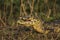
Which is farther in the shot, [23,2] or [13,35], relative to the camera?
[23,2]

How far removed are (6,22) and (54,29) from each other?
4.55 ft

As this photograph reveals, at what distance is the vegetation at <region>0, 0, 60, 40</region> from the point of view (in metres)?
4.03

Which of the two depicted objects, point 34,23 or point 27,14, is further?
point 27,14

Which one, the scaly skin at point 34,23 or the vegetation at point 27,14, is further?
the vegetation at point 27,14

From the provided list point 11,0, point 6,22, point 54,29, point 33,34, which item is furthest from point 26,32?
point 11,0

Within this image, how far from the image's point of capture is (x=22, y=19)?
153 inches

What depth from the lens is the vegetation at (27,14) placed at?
403 cm

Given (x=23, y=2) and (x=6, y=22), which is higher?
(x=23, y=2)

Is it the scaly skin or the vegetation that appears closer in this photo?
the scaly skin

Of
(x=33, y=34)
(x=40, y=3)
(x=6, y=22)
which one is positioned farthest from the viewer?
(x=40, y=3)

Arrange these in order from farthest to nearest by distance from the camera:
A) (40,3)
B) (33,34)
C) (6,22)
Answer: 1. (40,3)
2. (6,22)
3. (33,34)

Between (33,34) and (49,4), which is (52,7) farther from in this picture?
(33,34)

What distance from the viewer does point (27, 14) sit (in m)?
5.15

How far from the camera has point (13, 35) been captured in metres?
3.91
